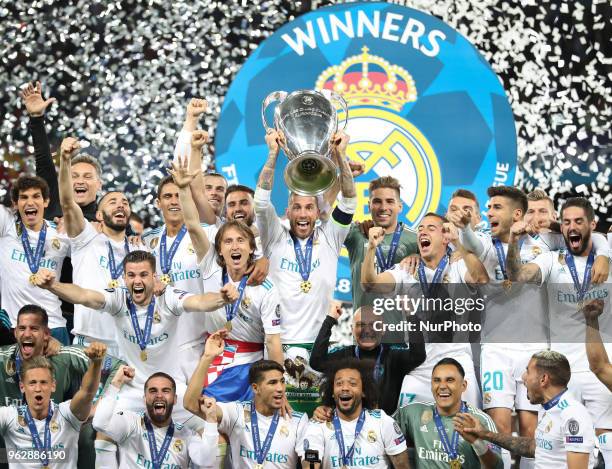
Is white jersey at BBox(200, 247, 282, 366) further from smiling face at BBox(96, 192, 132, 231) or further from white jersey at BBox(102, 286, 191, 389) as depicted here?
smiling face at BBox(96, 192, 132, 231)

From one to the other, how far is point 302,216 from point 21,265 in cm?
143

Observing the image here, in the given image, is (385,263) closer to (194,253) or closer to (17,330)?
(194,253)

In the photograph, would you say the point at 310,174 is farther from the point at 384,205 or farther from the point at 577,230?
the point at 577,230

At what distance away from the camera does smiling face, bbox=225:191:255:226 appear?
20.8 feet

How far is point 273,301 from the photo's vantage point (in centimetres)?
591

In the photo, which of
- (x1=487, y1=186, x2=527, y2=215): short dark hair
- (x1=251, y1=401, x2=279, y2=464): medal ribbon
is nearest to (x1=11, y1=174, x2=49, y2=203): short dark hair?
(x1=251, y1=401, x2=279, y2=464): medal ribbon

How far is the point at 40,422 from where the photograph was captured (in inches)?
229

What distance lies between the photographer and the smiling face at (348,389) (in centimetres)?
569

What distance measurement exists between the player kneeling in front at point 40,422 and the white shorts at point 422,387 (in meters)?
1.46

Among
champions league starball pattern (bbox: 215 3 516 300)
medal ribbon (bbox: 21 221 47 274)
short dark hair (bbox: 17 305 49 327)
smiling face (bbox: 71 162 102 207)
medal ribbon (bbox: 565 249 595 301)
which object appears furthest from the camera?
champions league starball pattern (bbox: 215 3 516 300)

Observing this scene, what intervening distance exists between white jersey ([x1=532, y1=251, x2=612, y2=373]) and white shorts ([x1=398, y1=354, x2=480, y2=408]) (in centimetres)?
45

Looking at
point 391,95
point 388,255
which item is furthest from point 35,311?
point 391,95

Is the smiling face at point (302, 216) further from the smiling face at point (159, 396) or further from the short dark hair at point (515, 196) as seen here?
the smiling face at point (159, 396)

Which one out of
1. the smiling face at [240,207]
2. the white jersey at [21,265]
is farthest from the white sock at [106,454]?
the smiling face at [240,207]
